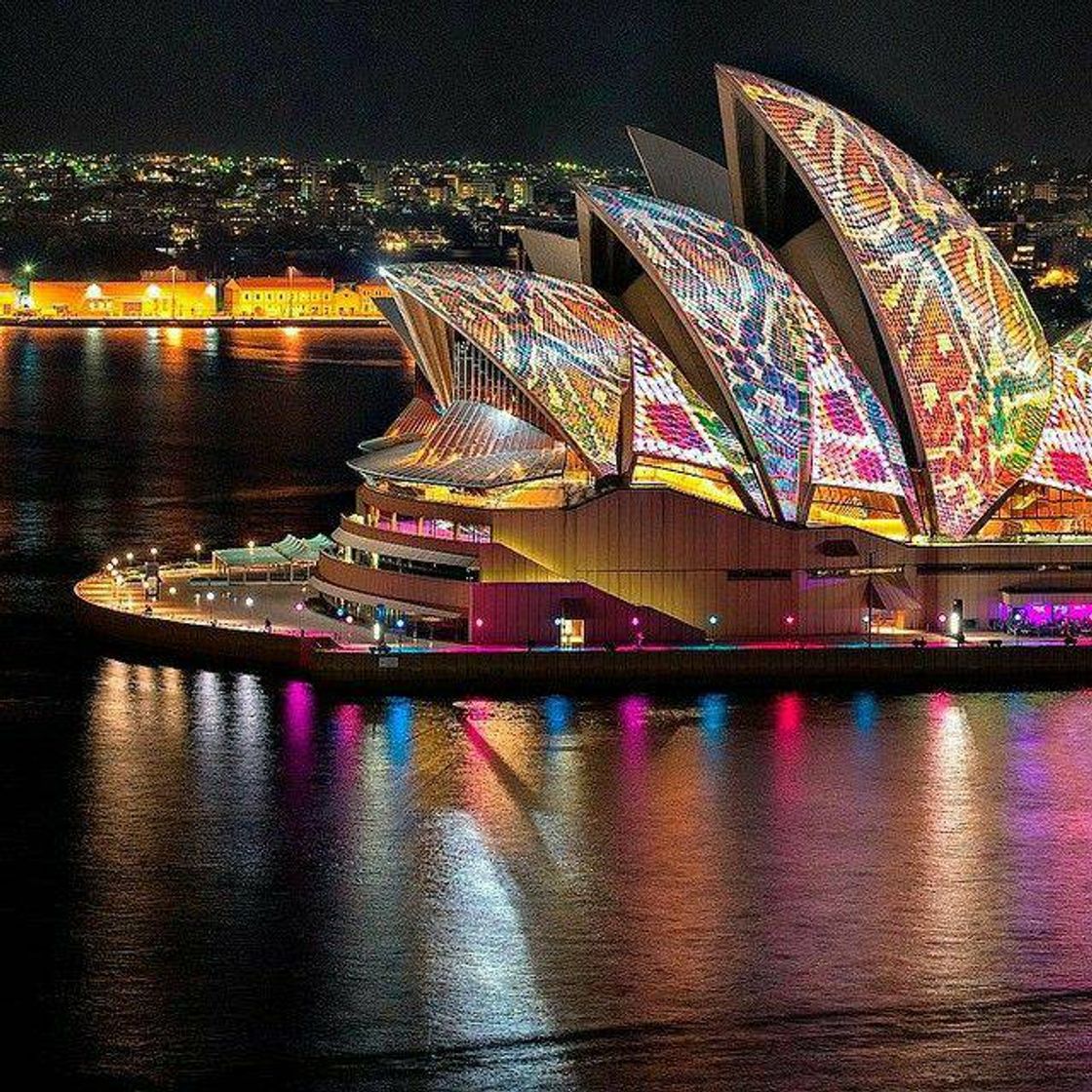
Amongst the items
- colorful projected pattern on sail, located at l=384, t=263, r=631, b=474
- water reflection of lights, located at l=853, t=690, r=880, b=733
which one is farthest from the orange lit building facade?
water reflection of lights, located at l=853, t=690, r=880, b=733

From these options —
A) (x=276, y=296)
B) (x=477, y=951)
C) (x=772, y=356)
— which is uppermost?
(x=276, y=296)

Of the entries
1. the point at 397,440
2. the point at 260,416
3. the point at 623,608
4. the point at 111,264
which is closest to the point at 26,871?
A: the point at 623,608

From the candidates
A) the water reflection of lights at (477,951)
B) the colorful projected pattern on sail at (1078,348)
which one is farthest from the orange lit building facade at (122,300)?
the water reflection of lights at (477,951)

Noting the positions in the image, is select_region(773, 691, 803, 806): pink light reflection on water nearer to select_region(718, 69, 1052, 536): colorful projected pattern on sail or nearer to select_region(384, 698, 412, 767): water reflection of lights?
select_region(384, 698, 412, 767): water reflection of lights

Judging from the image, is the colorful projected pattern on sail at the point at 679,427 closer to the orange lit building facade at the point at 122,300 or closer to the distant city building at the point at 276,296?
the orange lit building facade at the point at 122,300

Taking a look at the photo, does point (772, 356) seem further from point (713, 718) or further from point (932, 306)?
point (713, 718)

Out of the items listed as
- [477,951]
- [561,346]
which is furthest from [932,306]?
[477,951]
